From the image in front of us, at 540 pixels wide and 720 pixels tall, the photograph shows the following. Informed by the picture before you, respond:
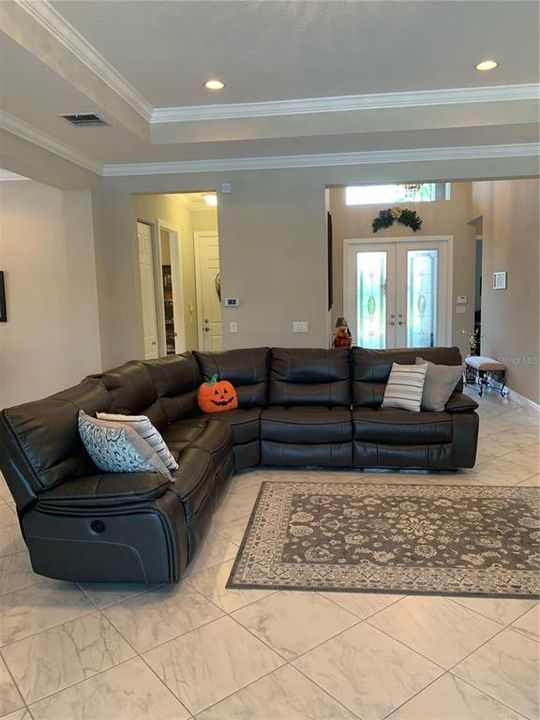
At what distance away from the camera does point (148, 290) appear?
6156 millimetres

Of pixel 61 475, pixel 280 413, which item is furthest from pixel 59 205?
pixel 61 475

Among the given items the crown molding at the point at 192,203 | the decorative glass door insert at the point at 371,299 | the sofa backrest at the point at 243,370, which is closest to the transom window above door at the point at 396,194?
the decorative glass door insert at the point at 371,299

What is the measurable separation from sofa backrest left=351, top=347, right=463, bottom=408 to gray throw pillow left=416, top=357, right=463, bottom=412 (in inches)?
11.5

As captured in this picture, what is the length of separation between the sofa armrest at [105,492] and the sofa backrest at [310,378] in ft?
6.89

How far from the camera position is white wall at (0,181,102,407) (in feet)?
17.0

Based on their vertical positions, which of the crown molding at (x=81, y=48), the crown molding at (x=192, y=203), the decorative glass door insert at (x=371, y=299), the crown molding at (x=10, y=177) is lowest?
the decorative glass door insert at (x=371, y=299)

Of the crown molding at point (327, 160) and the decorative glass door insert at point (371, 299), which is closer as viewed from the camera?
the crown molding at point (327, 160)

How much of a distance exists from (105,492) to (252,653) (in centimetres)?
96

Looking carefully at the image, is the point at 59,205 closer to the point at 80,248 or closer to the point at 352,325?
the point at 80,248

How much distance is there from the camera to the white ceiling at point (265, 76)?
2.84 metres

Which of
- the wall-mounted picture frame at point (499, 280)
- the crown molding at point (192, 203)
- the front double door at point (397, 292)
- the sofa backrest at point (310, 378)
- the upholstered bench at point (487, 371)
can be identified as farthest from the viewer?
the front double door at point (397, 292)

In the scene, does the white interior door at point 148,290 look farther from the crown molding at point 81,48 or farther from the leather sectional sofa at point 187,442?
the crown molding at point 81,48

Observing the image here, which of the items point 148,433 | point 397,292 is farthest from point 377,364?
point 397,292

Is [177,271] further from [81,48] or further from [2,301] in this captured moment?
[81,48]
